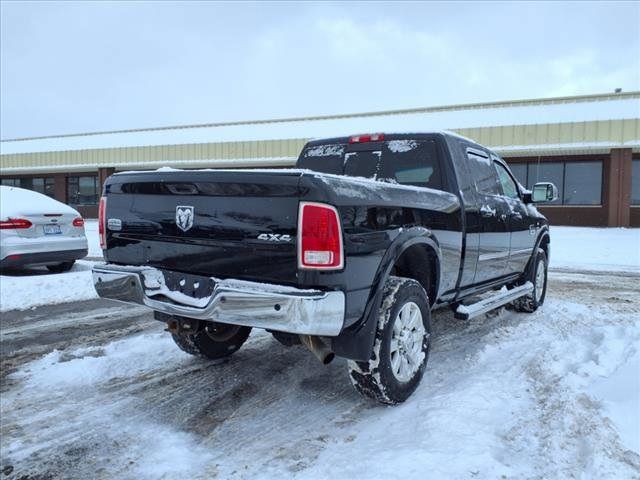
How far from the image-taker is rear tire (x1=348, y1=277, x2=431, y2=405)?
11.1 feet

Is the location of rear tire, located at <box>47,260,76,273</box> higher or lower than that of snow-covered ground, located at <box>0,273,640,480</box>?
higher

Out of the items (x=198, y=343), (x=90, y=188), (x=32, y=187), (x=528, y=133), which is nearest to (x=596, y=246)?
(x=528, y=133)

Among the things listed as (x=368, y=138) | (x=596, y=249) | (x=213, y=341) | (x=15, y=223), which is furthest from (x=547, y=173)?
(x=213, y=341)

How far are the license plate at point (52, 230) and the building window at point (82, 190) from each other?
81.7ft

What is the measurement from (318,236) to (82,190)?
3343cm

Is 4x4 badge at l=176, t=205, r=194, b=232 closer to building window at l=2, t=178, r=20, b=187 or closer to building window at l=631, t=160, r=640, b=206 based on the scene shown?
building window at l=631, t=160, r=640, b=206

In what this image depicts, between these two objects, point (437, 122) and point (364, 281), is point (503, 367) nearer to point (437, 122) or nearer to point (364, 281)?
point (364, 281)

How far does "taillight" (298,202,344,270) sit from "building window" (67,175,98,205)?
105 feet

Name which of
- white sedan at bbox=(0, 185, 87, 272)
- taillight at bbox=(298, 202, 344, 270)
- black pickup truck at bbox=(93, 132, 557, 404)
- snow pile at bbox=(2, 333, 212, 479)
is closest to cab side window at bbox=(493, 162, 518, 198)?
black pickup truck at bbox=(93, 132, 557, 404)

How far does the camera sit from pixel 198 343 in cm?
450

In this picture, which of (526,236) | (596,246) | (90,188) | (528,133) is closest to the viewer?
(526,236)

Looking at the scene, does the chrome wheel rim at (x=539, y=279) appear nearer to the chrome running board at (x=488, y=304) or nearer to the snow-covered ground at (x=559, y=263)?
the chrome running board at (x=488, y=304)

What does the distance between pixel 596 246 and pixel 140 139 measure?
2390cm

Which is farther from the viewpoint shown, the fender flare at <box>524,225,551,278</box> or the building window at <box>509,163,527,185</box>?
the building window at <box>509,163,527,185</box>
